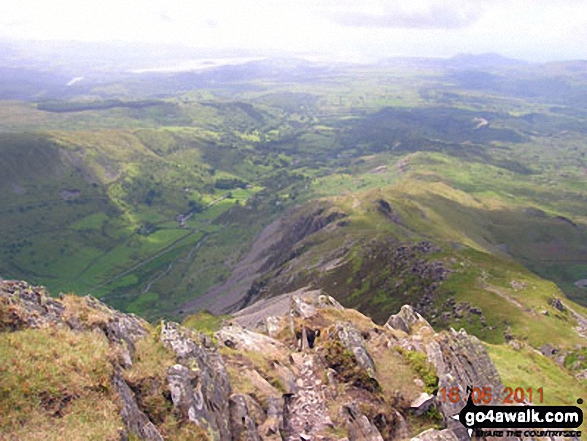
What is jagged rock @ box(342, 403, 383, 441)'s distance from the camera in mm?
32594

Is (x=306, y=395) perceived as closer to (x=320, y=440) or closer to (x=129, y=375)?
(x=320, y=440)

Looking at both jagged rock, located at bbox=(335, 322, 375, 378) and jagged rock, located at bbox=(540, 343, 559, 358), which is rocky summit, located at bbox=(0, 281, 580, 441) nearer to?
jagged rock, located at bbox=(335, 322, 375, 378)

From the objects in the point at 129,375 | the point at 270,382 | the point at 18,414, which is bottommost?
the point at 270,382

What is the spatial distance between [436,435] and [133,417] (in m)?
21.7

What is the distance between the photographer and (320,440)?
105ft

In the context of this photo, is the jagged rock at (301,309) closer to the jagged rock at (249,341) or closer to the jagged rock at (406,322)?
the jagged rock at (249,341)

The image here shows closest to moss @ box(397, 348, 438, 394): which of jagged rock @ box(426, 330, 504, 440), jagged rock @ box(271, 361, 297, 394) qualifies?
jagged rock @ box(426, 330, 504, 440)

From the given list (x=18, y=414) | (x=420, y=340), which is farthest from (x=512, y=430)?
(x=18, y=414)

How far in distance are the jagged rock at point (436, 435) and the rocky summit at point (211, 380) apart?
94 millimetres

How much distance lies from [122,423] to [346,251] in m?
160

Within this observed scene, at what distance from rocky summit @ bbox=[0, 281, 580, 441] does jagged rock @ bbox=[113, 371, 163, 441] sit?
79 millimetres

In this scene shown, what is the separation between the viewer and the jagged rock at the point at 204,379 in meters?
29.6

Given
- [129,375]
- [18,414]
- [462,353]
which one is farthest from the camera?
[462,353]

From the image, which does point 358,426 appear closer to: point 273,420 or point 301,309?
point 273,420
